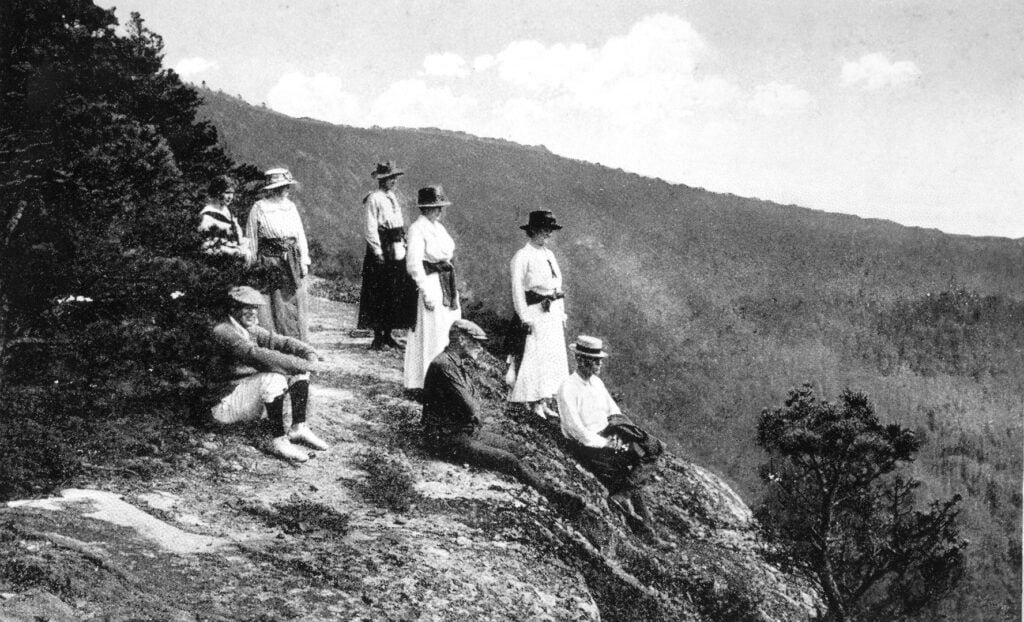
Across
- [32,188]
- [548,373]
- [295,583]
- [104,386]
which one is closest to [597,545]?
[548,373]

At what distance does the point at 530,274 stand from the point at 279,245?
1973 mm

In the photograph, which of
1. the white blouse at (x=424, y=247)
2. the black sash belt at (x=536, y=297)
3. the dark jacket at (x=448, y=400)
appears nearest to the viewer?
the dark jacket at (x=448, y=400)

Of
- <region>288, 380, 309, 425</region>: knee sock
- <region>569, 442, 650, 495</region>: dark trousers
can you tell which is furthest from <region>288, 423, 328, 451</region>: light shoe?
<region>569, 442, 650, 495</region>: dark trousers

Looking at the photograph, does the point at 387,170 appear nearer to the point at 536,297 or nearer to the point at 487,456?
the point at 536,297

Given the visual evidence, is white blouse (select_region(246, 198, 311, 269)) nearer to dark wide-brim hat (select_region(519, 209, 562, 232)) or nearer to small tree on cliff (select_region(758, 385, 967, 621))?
dark wide-brim hat (select_region(519, 209, 562, 232))

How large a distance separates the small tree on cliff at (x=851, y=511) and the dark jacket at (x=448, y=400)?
385cm

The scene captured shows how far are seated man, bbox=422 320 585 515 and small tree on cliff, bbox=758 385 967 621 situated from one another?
3320 millimetres

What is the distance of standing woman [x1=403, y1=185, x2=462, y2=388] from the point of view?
5.86 m

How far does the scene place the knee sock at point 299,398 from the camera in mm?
4695

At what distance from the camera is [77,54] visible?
13.6 feet

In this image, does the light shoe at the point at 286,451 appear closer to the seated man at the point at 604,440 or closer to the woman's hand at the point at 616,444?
the seated man at the point at 604,440

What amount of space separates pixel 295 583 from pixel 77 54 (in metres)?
3.10

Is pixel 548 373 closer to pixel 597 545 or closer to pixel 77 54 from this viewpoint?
pixel 597 545

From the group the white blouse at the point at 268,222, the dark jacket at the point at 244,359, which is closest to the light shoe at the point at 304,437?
the dark jacket at the point at 244,359
